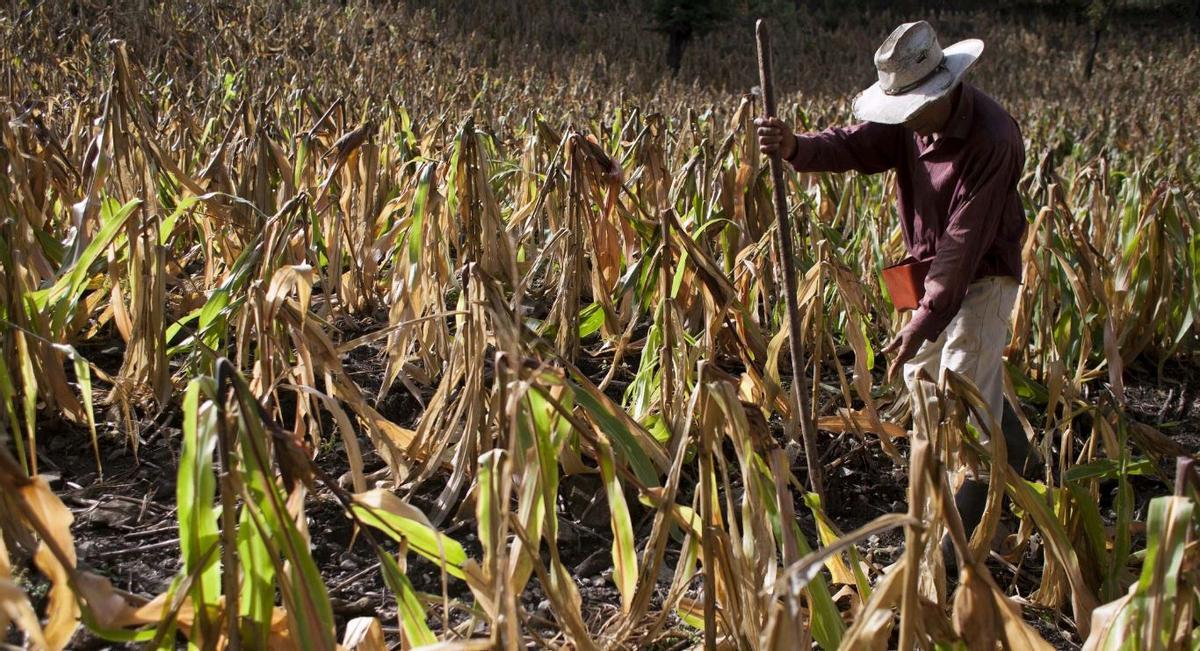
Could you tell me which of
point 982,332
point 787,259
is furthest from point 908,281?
point 787,259

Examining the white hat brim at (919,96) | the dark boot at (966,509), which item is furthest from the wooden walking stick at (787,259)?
the dark boot at (966,509)

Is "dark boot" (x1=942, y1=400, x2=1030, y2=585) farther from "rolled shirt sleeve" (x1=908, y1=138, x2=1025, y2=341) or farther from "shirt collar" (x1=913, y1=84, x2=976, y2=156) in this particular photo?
"shirt collar" (x1=913, y1=84, x2=976, y2=156)

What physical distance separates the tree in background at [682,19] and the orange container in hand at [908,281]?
883 centimetres

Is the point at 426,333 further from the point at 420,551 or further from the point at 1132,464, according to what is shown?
the point at 1132,464

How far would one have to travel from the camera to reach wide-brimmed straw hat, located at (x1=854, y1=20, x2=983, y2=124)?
1.76m

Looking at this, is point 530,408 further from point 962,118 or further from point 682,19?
point 682,19

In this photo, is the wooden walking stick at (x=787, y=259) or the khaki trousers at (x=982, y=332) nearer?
the wooden walking stick at (x=787, y=259)

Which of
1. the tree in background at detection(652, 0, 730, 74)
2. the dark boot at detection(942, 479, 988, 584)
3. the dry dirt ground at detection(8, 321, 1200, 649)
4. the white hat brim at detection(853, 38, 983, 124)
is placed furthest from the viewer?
the tree in background at detection(652, 0, 730, 74)

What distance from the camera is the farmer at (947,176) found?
1777 millimetres

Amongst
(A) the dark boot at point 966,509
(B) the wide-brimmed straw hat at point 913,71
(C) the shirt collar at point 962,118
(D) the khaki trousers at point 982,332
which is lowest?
(A) the dark boot at point 966,509

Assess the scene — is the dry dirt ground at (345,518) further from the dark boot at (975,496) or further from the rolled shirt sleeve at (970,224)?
the rolled shirt sleeve at (970,224)

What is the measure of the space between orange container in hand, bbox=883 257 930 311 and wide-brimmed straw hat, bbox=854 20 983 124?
0.31 metres

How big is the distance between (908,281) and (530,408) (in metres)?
1.10

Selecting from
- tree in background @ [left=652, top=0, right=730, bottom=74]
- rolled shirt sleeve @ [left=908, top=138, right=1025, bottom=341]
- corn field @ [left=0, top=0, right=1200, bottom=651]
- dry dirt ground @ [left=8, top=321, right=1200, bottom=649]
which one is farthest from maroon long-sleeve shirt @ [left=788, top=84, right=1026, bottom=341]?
tree in background @ [left=652, top=0, right=730, bottom=74]
